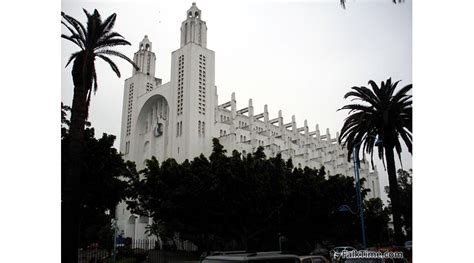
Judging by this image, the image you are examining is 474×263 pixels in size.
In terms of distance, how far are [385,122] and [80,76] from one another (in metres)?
11.5

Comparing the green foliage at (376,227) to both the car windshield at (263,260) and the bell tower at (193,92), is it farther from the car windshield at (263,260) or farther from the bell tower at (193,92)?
the car windshield at (263,260)

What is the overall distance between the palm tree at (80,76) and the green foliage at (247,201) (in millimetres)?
11323

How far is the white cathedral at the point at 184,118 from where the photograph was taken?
44500 millimetres

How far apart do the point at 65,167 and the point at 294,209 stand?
1807cm

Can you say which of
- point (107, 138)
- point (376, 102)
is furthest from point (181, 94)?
point (376, 102)

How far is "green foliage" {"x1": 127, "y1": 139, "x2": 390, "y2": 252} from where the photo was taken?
24391 millimetres

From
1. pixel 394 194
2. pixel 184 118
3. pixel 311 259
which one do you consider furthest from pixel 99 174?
pixel 184 118

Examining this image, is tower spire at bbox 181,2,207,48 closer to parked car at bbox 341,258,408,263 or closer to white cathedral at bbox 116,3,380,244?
white cathedral at bbox 116,3,380,244

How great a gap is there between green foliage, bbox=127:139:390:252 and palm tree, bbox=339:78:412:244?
857 cm

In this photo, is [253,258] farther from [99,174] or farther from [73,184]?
[99,174]

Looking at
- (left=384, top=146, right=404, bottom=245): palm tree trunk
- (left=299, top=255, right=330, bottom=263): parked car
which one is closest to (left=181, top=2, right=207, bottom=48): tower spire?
(left=384, top=146, right=404, bottom=245): palm tree trunk

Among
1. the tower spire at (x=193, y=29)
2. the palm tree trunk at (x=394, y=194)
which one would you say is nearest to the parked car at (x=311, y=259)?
the palm tree trunk at (x=394, y=194)

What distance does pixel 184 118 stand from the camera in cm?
4478

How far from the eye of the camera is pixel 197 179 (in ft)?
80.7
